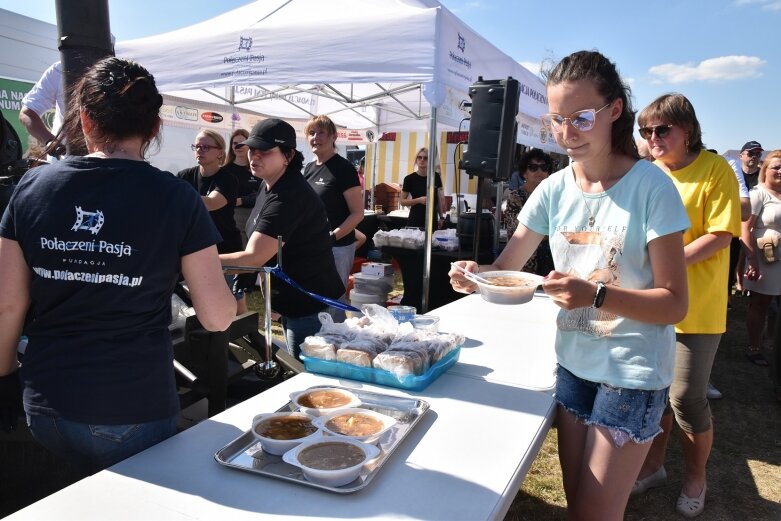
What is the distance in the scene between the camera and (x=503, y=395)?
5.44 feet

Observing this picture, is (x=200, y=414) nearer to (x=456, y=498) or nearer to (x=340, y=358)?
(x=340, y=358)

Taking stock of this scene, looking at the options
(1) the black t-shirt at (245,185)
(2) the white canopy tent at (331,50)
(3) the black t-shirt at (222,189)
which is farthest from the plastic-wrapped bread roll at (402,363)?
(1) the black t-shirt at (245,185)

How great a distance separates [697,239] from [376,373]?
1.57m

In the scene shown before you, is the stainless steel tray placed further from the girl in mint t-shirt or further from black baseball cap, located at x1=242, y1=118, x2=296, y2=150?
black baseball cap, located at x1=242, y1=118, x2=296, y2=150

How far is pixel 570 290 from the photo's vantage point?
1219mm

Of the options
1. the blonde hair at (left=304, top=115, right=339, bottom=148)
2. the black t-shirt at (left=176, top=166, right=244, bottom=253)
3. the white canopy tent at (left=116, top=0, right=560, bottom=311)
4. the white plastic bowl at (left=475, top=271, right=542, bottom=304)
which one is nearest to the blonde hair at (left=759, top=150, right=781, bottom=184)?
the white canopy tent at (left=116, top=0, right=560, bottom=311)

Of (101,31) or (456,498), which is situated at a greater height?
(101,31)

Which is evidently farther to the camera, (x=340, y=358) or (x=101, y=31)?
(x=101, y=31)

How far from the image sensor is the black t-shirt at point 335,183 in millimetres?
4008

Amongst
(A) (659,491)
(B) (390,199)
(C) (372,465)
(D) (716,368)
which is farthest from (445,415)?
(B) (390,199)

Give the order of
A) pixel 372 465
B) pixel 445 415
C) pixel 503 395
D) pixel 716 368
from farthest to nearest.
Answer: pixel 716 368, pixel 503 395, pixel 445 415, pixel 372 465

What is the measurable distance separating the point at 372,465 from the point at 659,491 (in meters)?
2.31

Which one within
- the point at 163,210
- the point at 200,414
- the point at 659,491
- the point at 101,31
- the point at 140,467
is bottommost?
the point at 659,491

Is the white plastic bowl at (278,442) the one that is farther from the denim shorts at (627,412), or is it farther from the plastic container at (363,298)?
the plastic container at (363,298)
